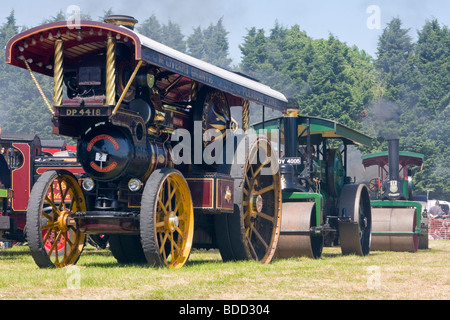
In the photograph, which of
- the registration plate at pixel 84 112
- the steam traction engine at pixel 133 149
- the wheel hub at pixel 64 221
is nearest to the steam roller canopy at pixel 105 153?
the steam traction engine at pixel 133 149

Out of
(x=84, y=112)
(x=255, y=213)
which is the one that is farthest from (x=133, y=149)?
(x=255, y=213)

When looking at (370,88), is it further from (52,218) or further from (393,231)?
(52,218)

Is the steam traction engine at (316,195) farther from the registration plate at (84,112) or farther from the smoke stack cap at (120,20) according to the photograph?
the registration plate at (84,112)

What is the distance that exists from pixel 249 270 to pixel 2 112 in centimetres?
5873

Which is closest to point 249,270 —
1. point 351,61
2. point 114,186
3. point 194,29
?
point 114,186

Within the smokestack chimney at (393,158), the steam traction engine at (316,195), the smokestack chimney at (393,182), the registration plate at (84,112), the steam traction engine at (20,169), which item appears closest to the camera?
the registration plate at (84,112)

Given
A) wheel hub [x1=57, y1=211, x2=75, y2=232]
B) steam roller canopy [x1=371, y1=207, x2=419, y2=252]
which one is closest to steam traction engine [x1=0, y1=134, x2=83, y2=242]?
wheel hub [x1=57, y1=211, x2=75, y2=232]

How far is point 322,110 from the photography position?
55031 millimetres

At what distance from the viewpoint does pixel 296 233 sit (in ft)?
42.4

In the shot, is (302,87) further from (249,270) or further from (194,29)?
(249,270)

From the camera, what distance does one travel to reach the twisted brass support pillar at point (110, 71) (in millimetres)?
9203

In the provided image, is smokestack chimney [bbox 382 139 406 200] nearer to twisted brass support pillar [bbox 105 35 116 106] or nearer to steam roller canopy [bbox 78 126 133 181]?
steam roller canopy [bbox 78 126 133 181]

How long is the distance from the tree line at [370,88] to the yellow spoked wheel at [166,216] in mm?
30688

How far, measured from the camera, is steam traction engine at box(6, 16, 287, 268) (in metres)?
9.29
